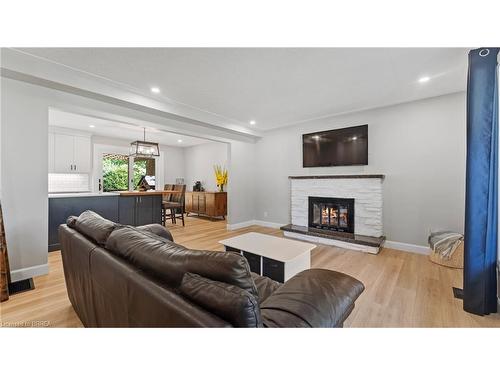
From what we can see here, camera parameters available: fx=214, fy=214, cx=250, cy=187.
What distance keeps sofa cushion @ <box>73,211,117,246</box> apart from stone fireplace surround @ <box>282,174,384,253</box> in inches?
133

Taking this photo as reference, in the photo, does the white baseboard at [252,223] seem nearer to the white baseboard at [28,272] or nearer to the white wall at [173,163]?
the white baseboard at [28,272]

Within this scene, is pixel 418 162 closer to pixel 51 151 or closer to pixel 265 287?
pixel 265 287

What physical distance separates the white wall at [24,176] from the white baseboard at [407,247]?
491 cm

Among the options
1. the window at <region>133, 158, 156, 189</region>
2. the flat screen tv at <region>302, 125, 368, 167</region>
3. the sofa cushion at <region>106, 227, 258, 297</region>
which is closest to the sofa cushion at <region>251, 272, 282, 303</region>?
the sofa cushion at <region>106, 227, 258, 297</region>

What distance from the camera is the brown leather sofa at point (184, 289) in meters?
0.72

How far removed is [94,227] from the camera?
1.46m

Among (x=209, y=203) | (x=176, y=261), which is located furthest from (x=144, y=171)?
(x=176, y=261)

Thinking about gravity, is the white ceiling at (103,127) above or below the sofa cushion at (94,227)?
above

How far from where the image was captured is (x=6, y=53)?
6.62 feet

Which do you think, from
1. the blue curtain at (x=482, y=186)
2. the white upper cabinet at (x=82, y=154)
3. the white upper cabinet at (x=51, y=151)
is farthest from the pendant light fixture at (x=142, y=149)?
the blue curtain at (x=482, y=186)

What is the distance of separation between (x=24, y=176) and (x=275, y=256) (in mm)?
2922
